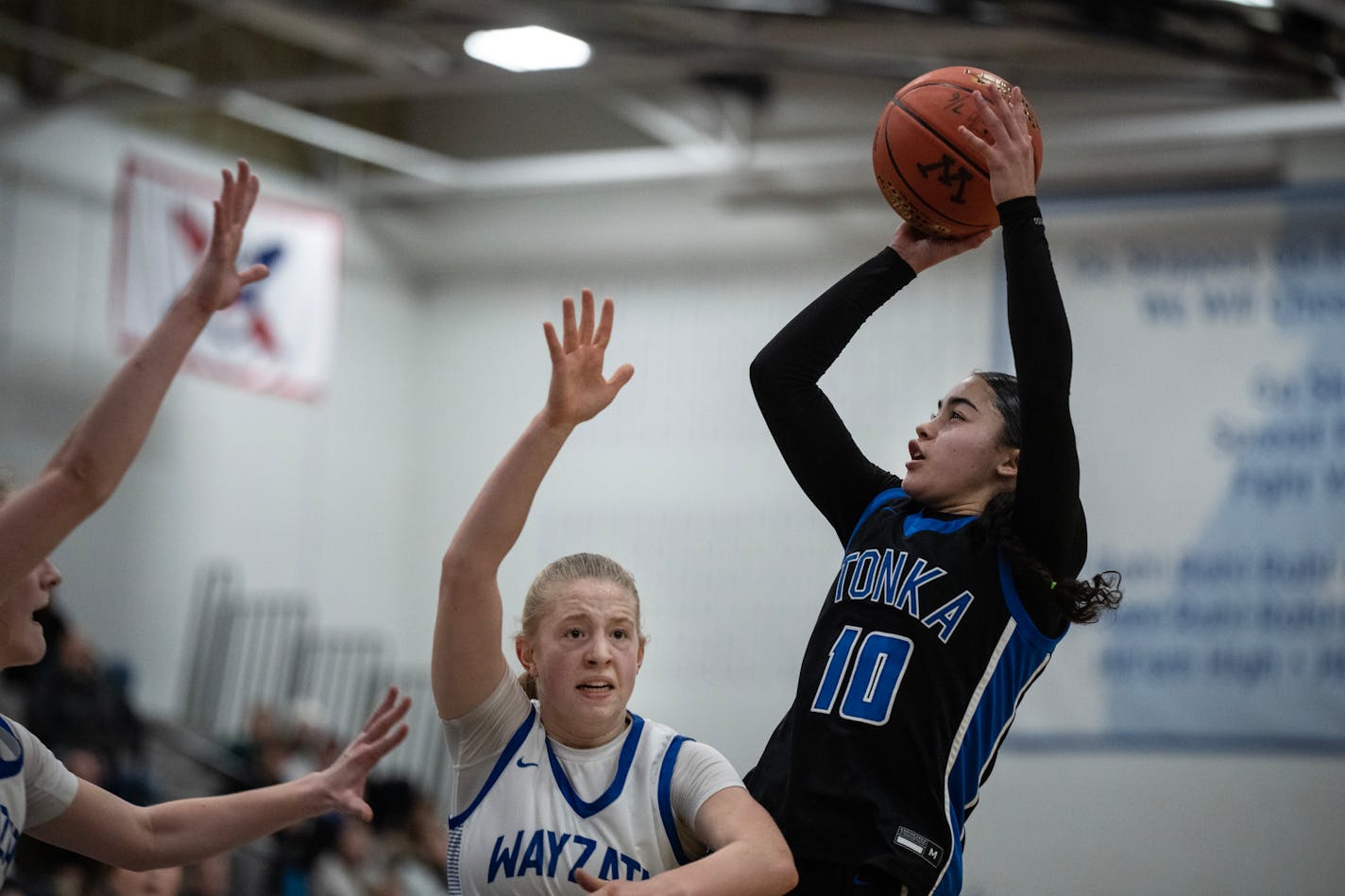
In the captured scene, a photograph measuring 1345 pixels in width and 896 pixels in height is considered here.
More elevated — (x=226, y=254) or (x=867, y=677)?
(x=226, y=254)

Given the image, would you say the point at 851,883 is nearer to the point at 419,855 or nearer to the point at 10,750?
the point at 10,750

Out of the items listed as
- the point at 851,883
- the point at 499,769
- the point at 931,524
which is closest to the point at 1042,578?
the point at 931,524

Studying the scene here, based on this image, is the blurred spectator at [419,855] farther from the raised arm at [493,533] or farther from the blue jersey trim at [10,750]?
the raised arm at [493,533]

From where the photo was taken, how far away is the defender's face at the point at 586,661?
2.64m

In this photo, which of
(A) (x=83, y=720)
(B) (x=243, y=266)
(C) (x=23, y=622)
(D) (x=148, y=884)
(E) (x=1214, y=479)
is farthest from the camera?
(B) (x=243, y=266)

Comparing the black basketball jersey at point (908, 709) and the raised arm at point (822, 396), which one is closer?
the black basketball jersey at point (908, 709)

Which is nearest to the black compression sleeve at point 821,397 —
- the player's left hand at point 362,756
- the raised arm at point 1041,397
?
the raised arm at point 1041,397

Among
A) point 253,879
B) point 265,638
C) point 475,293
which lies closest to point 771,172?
point 475,293

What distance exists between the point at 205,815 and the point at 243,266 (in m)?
8.84

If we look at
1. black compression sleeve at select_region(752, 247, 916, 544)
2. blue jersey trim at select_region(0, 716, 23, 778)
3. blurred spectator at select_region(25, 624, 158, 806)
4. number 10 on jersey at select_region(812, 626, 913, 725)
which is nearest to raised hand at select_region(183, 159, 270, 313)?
blue jersey trim at select_region(0, 716, 23, 778)

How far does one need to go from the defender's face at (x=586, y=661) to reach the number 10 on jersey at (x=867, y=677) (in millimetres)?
376

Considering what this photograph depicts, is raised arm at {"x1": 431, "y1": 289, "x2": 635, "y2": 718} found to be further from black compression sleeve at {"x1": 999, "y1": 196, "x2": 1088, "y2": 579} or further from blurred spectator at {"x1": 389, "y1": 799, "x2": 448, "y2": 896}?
blurred spectator at {"x1": 389, "y1": 799, "x2": 448, "y2": 896}

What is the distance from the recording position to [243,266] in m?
11.2

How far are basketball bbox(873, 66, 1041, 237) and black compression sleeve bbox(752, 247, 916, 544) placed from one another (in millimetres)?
161
